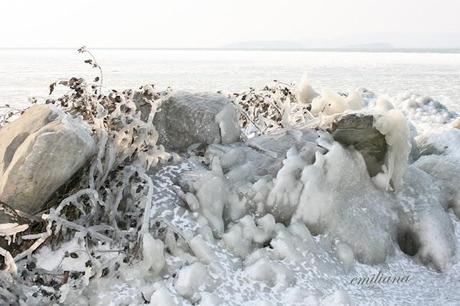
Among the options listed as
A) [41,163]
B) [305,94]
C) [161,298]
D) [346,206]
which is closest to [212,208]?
[161,298]

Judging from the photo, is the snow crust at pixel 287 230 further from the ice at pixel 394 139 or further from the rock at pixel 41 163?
the rock at pixel 41 163

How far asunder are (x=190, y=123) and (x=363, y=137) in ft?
4.70

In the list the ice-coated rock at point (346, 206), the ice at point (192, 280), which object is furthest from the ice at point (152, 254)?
the ice-coated rock at point (346, 206)

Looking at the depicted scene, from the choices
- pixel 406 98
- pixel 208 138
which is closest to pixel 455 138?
pixel 208 138

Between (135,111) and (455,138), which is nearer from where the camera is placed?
(135,111)

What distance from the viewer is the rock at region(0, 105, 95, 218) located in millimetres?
3570

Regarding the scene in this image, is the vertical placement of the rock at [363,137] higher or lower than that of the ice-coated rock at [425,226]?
higher

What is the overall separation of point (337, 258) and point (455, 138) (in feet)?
9.72

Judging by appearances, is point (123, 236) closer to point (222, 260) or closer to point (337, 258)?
point (222, 260)

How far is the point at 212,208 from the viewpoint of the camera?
394cm

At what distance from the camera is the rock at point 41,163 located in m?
3.57

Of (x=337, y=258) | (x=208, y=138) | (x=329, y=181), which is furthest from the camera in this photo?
(x=208, y=138)

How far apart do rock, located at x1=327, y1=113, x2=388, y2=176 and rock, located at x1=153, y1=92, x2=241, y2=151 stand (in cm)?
92

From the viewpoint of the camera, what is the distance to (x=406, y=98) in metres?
13.5
